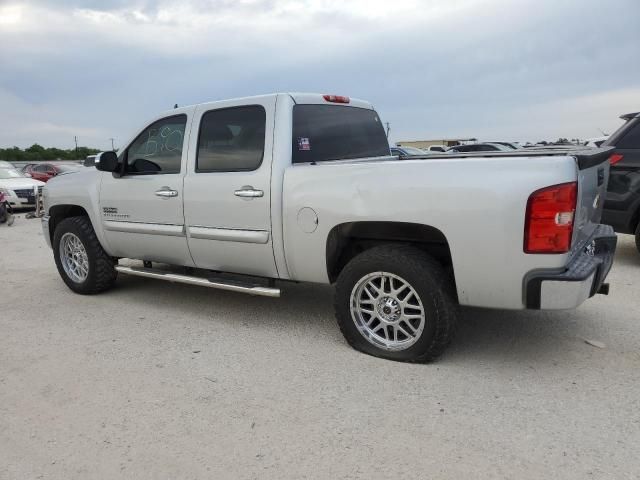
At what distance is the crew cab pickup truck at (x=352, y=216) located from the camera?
3.02 m

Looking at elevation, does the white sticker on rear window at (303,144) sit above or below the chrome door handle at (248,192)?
above

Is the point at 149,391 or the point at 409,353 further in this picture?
the point at 409,353

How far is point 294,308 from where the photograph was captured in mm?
4930

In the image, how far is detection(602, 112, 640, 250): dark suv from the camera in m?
6.10

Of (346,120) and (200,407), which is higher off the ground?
(346,120)

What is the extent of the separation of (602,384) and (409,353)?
1.18 meters

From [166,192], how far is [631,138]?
210 inches

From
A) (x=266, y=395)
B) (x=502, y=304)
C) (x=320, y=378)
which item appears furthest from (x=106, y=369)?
(x=502, y=304)

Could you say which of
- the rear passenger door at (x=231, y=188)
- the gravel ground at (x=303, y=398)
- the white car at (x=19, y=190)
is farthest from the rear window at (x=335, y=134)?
the white car at (x=19, y=190)

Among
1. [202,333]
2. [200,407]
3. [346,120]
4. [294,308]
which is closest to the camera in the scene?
[200,407]

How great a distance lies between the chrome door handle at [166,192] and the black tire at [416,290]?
5.74ft

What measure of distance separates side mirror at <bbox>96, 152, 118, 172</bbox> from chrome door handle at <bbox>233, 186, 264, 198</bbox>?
1567mm

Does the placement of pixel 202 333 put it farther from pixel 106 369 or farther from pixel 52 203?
pixel 52 203

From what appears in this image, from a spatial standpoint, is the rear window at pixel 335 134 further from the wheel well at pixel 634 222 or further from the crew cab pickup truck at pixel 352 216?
the wheel well at pixel 634 222
